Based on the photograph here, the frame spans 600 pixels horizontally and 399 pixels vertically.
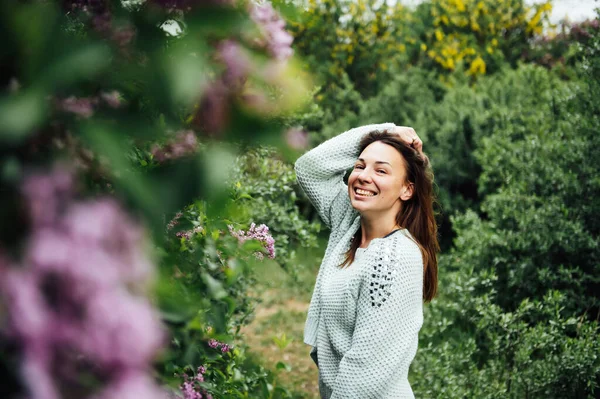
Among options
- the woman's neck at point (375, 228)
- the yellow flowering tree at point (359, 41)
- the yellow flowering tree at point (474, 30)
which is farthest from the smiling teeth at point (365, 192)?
the yellow flowering tree at point (474, 30)

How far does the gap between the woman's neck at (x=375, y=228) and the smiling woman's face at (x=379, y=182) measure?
41 millimetres

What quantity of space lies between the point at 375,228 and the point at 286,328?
536cm

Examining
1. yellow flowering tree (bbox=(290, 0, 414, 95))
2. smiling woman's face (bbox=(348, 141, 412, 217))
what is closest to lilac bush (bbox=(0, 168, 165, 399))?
smiling woman's face (bbox=(348, 141, 412, 217))

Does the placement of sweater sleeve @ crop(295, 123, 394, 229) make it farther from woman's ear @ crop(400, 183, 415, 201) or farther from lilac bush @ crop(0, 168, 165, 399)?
lilac bush @ crop(0, 168, 165, 399)

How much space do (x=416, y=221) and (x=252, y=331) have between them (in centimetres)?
544

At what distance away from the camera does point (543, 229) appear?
205 inches

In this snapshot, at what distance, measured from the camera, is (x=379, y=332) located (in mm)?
2104

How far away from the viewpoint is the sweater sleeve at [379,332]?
211 centimetres

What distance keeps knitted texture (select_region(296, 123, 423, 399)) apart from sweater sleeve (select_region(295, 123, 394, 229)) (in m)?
0.24

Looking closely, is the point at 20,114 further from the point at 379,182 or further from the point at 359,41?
the point at 359,41

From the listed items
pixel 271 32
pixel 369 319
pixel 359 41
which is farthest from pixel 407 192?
pixel 359 41

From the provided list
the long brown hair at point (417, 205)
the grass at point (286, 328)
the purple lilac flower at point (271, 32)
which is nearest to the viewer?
the purple lilac flower at point (271, 32)

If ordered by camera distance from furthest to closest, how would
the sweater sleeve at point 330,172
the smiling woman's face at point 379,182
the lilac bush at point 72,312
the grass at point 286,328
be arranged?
the grass at point 286,328 → the sweater sleeve at point 330,172 → the smiling woman's face at point 379,182 → the lilac bush at point 72,312

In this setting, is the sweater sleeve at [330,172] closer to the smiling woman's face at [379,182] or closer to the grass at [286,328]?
the smiling woman's face at [379,182]
